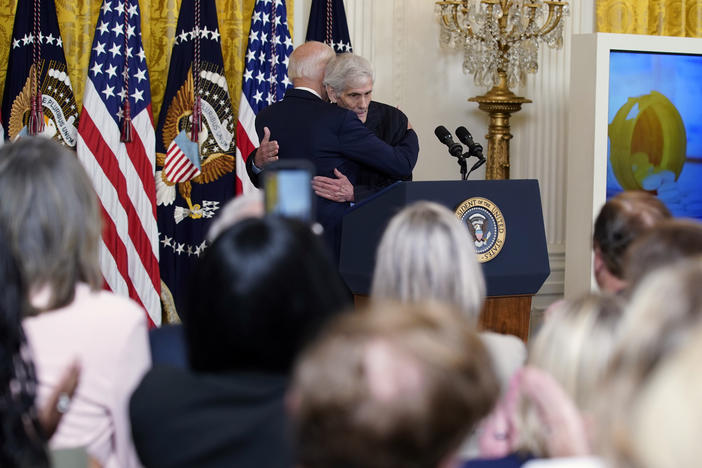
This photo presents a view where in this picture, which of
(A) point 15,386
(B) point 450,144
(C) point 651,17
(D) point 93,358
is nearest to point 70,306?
(D) point 93,358

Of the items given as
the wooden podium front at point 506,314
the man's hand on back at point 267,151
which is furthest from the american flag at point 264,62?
the wooden podium front at point 506,314

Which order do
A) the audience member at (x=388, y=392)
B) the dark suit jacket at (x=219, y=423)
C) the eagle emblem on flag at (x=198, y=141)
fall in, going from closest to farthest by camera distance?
the audience member at (x=388, y=392) → the dark suit jacket at (x=219, y=423) → the eagle emblem on flag at (x=198, y=141)

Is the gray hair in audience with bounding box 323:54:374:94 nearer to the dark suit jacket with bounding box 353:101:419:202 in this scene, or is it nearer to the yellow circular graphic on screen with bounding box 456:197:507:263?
the dark suit jacket with bounding box 353:101:419:202

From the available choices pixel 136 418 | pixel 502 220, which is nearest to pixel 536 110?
pixel 502 220

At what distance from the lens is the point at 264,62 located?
206 inches

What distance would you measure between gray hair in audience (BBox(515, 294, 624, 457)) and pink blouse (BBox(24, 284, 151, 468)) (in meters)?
0.77

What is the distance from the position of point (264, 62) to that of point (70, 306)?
12.1ft

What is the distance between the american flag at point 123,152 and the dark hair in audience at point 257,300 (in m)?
3.66

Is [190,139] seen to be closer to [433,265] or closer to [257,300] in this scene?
[433,265]

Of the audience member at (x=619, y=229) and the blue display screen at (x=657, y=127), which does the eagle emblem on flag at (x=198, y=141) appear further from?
the audience member at (x=619, y=229)

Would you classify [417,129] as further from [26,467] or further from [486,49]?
[26,467]

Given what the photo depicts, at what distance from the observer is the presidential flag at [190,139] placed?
16.7 ft

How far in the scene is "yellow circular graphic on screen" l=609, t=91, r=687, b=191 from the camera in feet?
17.6

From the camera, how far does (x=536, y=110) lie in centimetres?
612
